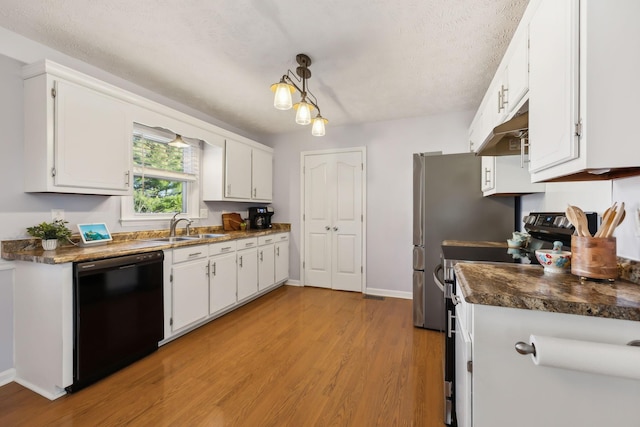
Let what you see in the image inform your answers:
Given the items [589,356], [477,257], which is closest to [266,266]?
[477,257]

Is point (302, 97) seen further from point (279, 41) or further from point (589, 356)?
point (589, 356)

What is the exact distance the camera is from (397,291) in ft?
12.3

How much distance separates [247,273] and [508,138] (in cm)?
292

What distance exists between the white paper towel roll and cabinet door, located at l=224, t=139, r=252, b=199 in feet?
11.0

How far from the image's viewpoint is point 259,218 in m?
4.16

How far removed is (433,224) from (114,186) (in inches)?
113

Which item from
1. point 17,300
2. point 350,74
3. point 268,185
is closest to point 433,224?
point 350,74

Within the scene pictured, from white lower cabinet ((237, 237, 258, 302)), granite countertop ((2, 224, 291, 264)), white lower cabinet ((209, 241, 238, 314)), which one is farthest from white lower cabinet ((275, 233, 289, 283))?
granite countertop ((2, 224, 291, 264))

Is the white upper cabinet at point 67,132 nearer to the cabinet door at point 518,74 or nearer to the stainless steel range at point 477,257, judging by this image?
the stainless steel range at point 477,257

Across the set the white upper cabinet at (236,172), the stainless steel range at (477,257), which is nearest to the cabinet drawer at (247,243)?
the white upper cabinet at (236,172)

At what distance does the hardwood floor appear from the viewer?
1.58 meters

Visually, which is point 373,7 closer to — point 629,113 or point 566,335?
point 629,113

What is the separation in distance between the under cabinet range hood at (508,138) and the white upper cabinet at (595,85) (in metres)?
0.37

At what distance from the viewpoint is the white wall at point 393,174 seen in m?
3.56
